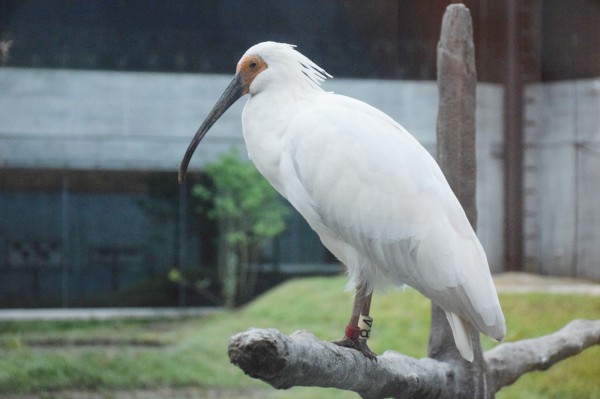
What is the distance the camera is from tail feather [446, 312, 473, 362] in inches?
91.3

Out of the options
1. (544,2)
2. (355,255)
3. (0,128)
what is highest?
(544,2)

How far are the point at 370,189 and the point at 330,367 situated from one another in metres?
0.51

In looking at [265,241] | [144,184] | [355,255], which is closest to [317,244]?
[265,241]

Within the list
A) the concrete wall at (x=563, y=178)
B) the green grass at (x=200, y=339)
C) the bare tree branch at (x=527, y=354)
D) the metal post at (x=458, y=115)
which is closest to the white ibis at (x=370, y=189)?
the metal post at (x=458, y=115)

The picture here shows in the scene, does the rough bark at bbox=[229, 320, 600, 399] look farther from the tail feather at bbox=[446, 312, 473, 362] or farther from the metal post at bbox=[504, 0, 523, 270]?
the metal post at bbox=[504, 0, 523, 270]

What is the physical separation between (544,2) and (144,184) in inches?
90.2

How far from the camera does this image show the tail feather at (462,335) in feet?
7.60

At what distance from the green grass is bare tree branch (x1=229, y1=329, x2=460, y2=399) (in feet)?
5.48

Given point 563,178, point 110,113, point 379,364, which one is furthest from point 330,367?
point 563,178

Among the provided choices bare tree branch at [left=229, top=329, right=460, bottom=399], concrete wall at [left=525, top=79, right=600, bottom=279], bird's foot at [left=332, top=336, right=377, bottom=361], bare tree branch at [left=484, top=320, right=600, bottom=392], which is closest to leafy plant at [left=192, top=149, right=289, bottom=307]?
concrete wall at [left=525, top=79, right=600, bottom=279]

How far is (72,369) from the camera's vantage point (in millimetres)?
4426

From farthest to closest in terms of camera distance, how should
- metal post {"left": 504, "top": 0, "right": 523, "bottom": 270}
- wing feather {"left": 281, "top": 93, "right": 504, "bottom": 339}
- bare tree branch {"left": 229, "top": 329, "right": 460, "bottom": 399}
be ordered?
metal post {"left": 504, "top": 0, "right": 523, "bottom": 270} → wing feather {"left": 281, "top": 93, "right": 504, "bottom": 339} → bare tree branch {"left": 229, "top": 329, "right": 460, "bottom": 399}

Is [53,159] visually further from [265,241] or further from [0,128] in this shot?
[265,241]

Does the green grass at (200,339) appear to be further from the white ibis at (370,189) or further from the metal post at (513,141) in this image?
the white ibis at (370,189)
